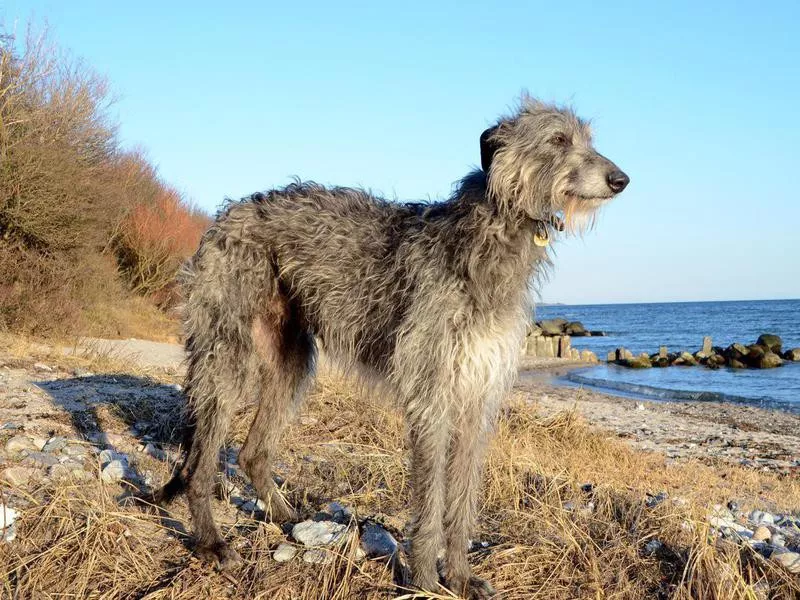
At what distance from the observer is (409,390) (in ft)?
13.1

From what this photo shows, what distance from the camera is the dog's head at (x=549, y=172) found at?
3.88 metres

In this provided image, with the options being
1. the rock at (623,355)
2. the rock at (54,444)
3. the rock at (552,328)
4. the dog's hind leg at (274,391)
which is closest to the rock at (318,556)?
the dog's hind leg at (274,391)

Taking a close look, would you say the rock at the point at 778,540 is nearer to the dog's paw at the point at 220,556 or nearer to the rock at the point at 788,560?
the rock at the point at 788,560

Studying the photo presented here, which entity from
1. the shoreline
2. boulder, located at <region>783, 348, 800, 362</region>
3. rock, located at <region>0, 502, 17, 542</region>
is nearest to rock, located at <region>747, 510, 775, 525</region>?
the shoreline

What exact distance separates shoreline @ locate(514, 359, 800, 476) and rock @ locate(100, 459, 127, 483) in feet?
18.6

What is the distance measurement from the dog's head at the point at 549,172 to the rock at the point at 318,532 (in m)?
2.09

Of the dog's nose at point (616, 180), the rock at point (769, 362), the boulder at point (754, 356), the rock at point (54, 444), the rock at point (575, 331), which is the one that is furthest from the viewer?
the rock at point (575, 331)

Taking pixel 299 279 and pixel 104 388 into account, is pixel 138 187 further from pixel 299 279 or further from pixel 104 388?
pixel 299 279

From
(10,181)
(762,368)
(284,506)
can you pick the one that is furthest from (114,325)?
(762,368)

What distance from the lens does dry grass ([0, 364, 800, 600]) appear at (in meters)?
3.64

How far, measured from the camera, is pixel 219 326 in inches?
182

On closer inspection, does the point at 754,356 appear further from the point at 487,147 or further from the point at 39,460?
the point at 39,460

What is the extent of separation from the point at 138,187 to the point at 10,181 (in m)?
10.3

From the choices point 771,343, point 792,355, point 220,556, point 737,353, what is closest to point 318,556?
point 220,556
